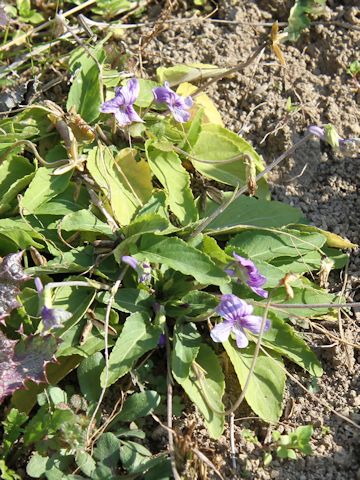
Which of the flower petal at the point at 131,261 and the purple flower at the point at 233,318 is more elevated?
the flower petal at the point at 131,261

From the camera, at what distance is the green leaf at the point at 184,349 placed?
2.45 meters

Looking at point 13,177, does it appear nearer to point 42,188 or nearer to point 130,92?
point 42,188

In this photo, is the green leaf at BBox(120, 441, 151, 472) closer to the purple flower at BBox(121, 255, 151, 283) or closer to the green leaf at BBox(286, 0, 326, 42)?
the purple flower at BBox(121, 255, 151, 283)

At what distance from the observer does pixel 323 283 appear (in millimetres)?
2799

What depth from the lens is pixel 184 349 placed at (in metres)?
2.50

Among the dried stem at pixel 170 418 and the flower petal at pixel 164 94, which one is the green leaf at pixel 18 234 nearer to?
the dried stem at pixel 170 418

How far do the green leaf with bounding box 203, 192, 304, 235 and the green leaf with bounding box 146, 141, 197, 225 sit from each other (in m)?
0.10

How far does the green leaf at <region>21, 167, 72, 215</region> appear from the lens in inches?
104

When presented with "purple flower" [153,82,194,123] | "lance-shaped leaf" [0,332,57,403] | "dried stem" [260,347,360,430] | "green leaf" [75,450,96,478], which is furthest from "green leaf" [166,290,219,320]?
"purple flower" [153,82,194,123]

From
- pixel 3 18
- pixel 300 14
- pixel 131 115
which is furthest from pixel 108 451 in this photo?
pixel 300 14

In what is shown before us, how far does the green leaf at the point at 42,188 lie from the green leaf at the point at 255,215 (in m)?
0.52

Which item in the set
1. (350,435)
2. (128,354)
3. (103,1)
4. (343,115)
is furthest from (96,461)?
(103,1)

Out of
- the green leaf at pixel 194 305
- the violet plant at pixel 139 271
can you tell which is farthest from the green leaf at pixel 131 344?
the green leaf at pixel 194 305

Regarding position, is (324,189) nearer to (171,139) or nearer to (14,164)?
(171,139)
